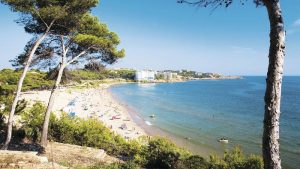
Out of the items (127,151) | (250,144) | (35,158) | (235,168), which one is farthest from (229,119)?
(35,158)

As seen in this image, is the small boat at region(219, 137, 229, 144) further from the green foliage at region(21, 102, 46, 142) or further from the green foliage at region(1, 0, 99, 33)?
the green foliage at region(1, 0, 99, 33)

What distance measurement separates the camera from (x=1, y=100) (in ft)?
46.8

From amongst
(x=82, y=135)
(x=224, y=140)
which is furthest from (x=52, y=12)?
(x=224, y=140)

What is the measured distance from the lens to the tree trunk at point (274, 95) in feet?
12.7

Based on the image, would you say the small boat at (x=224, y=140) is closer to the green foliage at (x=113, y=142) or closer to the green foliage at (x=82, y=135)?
the green foliage at (x=113, y=142)

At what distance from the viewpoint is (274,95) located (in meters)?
3.86

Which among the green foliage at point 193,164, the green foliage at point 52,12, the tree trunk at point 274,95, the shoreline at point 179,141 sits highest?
the green foliage at point 52,12

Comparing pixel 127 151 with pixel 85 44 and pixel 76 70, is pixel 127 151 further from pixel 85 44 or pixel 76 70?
pixel 85 44

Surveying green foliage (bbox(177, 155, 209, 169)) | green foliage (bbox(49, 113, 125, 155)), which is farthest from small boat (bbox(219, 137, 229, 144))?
green foliage (bbox(177, 155, 209, 169))

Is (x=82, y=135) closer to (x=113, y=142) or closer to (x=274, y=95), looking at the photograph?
(x=113, y=142)

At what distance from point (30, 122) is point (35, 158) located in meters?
7.70

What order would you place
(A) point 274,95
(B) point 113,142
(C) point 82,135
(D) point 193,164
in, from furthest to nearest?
(B) point 113,142
(C) point 82,135
(D) point 193,164
(A) point 274,95

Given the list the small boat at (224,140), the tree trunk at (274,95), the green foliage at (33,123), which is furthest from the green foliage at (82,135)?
the small boat at (224,140)

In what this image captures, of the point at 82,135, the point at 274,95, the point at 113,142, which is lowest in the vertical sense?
the point at 113,142
